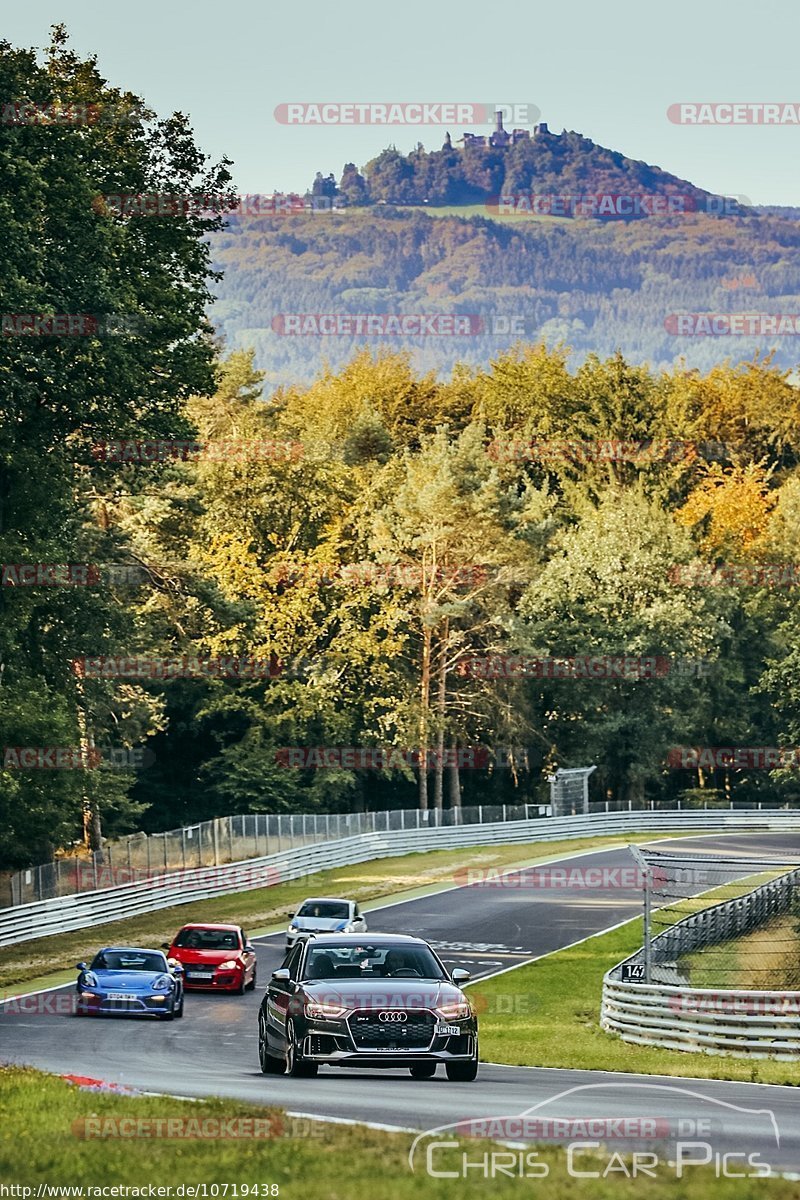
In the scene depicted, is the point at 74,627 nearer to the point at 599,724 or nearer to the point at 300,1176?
the point at 300,1176

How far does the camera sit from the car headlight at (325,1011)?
63.5 feet

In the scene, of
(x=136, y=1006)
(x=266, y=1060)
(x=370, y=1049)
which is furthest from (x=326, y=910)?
(x=370, y=1049)

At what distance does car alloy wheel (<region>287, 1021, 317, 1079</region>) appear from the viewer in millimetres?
19828

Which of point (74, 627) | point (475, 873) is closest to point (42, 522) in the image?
point (74, 627)

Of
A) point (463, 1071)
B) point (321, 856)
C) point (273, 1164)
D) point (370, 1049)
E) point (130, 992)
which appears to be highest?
point (273, 1164)

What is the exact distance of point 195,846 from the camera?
59.6 meters

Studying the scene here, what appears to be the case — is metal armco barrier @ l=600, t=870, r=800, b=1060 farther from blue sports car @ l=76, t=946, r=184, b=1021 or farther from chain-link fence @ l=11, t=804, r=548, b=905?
chain-link fence @ l=11, t=804, r=548, b=905

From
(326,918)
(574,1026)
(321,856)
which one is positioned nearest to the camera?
(574,1026)

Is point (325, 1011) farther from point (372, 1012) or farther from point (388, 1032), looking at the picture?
point (388, 1032)

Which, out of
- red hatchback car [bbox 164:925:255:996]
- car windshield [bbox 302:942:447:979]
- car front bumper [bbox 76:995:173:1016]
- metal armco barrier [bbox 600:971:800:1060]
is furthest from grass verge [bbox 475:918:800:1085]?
car front bumper [bbox 76:995:173:1016]

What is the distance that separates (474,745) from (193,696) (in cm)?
1787

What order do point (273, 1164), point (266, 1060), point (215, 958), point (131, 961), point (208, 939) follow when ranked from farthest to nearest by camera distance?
point (208, 939) < point (215, 958) < point (131, 961) < point (266, 1060) < point (273, 1164)

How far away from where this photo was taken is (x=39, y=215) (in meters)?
41.0

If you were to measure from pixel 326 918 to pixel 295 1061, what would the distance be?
24.1 metres
